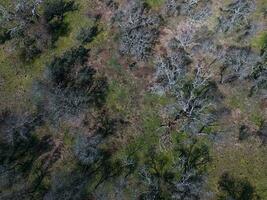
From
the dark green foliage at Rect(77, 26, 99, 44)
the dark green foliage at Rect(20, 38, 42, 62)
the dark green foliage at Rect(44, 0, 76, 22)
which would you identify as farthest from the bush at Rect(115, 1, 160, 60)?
the dark green foliage at Rect(20, 38, 42, 62)

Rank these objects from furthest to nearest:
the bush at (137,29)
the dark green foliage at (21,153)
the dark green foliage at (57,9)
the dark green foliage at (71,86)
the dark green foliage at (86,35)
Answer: the dark green foliage at (57,9) → the dark green foliage at (86,35) → the bush at (137,29) → the dark green foliage at (71,86) → the dark green foliage at (21,153)

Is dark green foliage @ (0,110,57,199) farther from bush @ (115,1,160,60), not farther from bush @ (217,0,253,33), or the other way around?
bush @ (217,0,253,33)

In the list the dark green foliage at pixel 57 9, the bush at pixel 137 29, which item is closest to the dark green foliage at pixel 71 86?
the bush at pixel 137 29

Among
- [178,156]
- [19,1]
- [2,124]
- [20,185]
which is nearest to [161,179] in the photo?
[178,156]

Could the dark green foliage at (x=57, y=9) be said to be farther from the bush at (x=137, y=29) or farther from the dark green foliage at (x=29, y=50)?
the bush at (x=137, y=29)

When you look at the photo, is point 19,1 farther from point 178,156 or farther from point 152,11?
point 178,156

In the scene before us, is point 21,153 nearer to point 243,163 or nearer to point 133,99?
Answer: point 133,99

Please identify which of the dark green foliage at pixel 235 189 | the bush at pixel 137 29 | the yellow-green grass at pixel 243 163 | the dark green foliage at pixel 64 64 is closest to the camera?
the dark green foliage at pixel 235 189

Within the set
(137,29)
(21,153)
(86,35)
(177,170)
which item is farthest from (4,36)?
(177,170)
